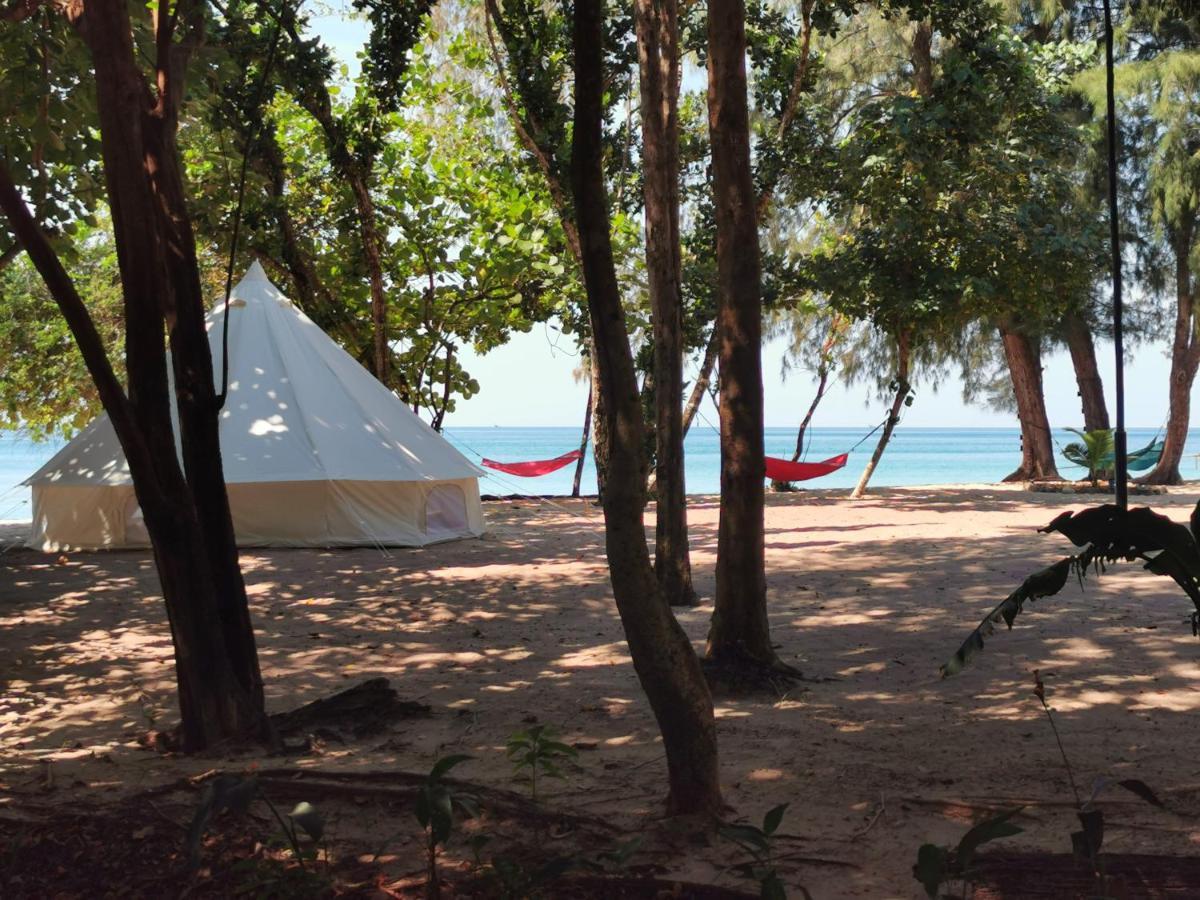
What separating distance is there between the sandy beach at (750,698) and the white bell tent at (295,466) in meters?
1.07

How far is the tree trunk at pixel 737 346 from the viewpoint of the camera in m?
5.46

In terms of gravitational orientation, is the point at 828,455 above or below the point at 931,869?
above

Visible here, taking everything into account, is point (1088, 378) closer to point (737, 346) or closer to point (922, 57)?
point (922, 57)

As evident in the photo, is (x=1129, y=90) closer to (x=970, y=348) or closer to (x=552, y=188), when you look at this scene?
(x=970, y=348)

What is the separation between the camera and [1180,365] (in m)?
19.9

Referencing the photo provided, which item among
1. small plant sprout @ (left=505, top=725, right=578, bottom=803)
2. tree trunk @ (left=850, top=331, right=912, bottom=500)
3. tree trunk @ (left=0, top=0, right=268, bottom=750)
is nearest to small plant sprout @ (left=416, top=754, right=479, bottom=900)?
small plant sprout @ (left=505, top=725, right=578, bottom=803)

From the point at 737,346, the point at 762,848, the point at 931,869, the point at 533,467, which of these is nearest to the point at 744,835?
the point at 762,848

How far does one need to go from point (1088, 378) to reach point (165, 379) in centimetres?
1929

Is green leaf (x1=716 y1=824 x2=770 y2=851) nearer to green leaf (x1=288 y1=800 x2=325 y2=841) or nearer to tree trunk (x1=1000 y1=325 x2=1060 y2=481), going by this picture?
green leaf (x1=288 y1=800 x2=325 y2=841)

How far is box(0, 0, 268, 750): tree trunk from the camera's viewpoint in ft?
14.4

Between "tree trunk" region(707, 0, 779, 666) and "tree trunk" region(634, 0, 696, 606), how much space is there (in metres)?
1.73

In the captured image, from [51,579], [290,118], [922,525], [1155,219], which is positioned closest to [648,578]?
[51,579]

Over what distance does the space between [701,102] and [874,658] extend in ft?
41.5

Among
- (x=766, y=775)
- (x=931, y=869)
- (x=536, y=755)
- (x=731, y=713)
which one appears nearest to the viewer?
(x=931, y=869)
